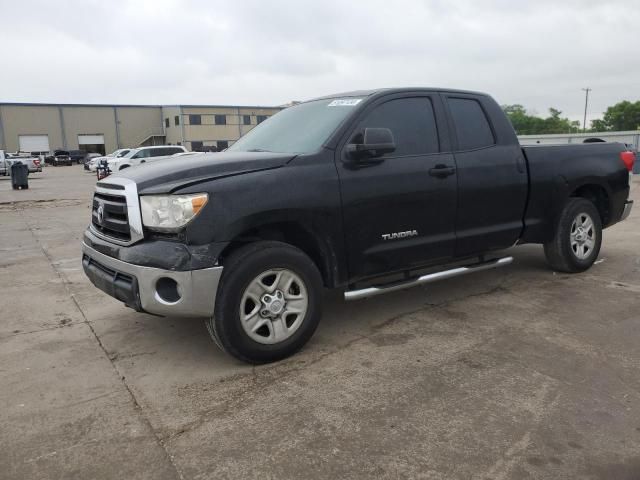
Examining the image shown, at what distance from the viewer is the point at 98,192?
406cm

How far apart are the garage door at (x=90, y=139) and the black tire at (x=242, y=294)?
235ft

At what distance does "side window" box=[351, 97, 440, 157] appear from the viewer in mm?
4250

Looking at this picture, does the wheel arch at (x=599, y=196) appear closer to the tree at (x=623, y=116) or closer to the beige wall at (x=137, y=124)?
the beige wall at (x=137, y=124)

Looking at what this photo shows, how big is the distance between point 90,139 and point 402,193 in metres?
71.7

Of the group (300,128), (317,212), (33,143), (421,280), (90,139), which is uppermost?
(90,139)

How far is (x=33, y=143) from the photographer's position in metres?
64.2

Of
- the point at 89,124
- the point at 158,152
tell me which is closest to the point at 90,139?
the point at 89,124

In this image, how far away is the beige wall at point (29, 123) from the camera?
62.7 metres

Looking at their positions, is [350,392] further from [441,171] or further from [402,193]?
[441,171]

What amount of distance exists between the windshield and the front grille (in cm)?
123

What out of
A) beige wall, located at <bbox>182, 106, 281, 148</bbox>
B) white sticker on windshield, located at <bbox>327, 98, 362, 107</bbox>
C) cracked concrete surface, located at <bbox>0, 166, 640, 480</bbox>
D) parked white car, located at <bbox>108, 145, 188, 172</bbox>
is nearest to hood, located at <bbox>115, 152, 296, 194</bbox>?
white sticker on windshield, located at <bbox>327, 98, 362, 107</bbox>

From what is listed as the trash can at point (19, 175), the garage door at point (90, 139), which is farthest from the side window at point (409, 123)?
the garage door at point (90, 139)

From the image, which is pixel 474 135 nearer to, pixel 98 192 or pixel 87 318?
pixel 98 192

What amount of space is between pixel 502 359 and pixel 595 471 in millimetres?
1243
